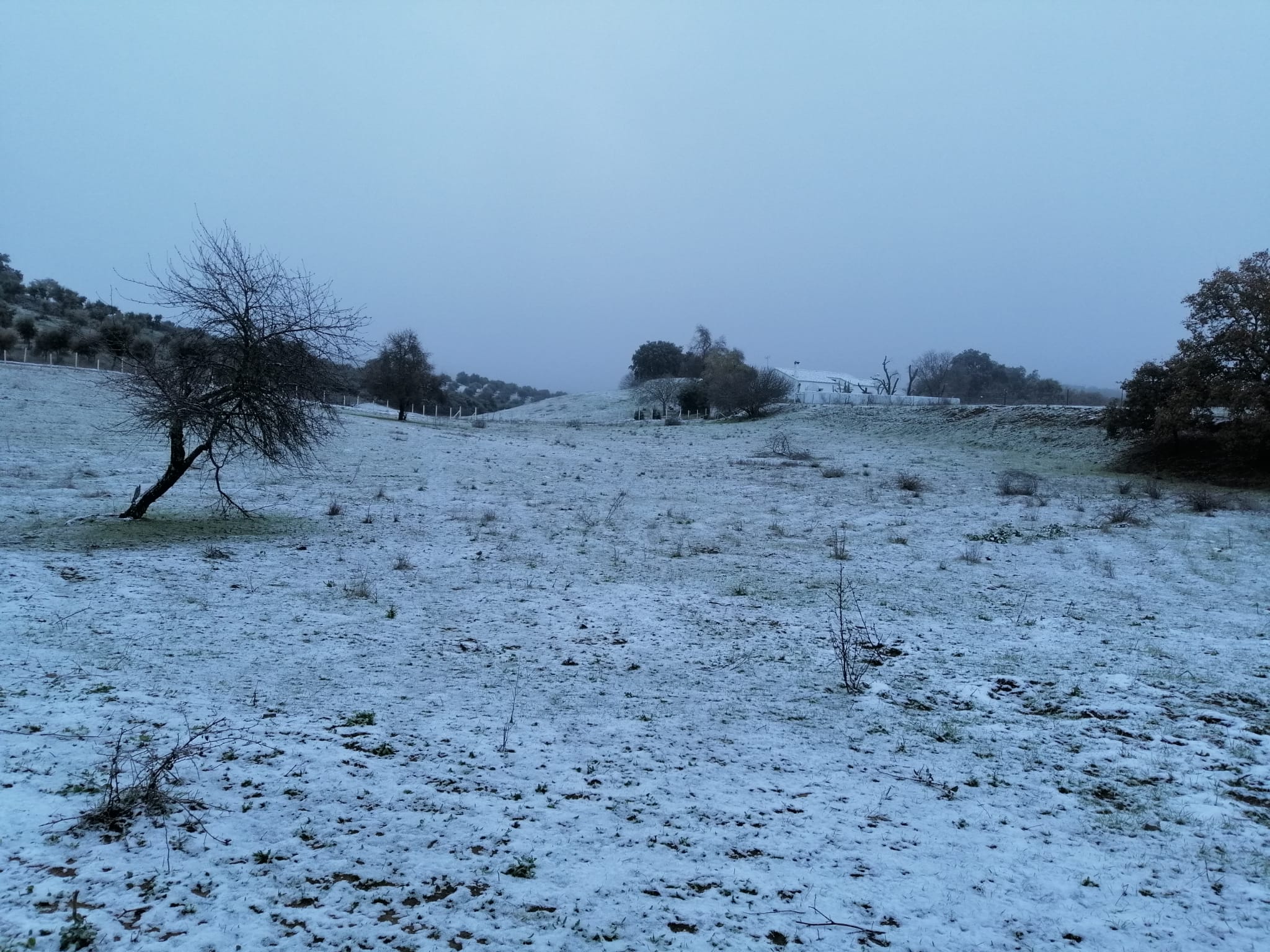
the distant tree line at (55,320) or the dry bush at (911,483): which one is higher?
the distant tree line at (55,320)

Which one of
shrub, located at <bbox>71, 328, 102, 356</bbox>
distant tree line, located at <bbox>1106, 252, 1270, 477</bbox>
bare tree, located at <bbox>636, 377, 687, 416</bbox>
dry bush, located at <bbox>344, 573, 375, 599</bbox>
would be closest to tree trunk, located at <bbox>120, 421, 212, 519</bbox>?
dry bush, located at <bbox>344, 573, 375, 599</bbox>

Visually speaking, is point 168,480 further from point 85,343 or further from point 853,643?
point 85,343

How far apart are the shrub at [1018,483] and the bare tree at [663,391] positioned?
46.1 meters

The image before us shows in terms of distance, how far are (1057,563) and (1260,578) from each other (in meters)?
2.52

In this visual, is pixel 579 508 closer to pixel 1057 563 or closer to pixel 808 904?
pixel 1057 563

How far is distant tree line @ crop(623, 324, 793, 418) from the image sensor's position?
55.3 metres

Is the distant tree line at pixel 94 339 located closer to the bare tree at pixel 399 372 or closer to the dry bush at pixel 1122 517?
the bare tree at pixel 399 372

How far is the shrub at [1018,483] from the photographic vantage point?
17.4 m

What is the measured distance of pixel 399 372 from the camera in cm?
4203

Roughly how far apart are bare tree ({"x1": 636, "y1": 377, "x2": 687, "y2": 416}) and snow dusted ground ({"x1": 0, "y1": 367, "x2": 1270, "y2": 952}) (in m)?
56.0

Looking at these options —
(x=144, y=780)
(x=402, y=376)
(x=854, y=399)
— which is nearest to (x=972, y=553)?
(x=144, y=780)

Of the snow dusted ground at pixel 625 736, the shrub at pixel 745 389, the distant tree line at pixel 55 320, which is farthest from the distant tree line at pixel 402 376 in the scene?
the snow dusted ground at pixel 625 736

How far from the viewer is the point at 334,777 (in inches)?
167

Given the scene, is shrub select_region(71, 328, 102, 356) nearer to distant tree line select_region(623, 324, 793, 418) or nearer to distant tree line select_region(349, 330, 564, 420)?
distant tree line select_region(349, 330, 564, 420)
